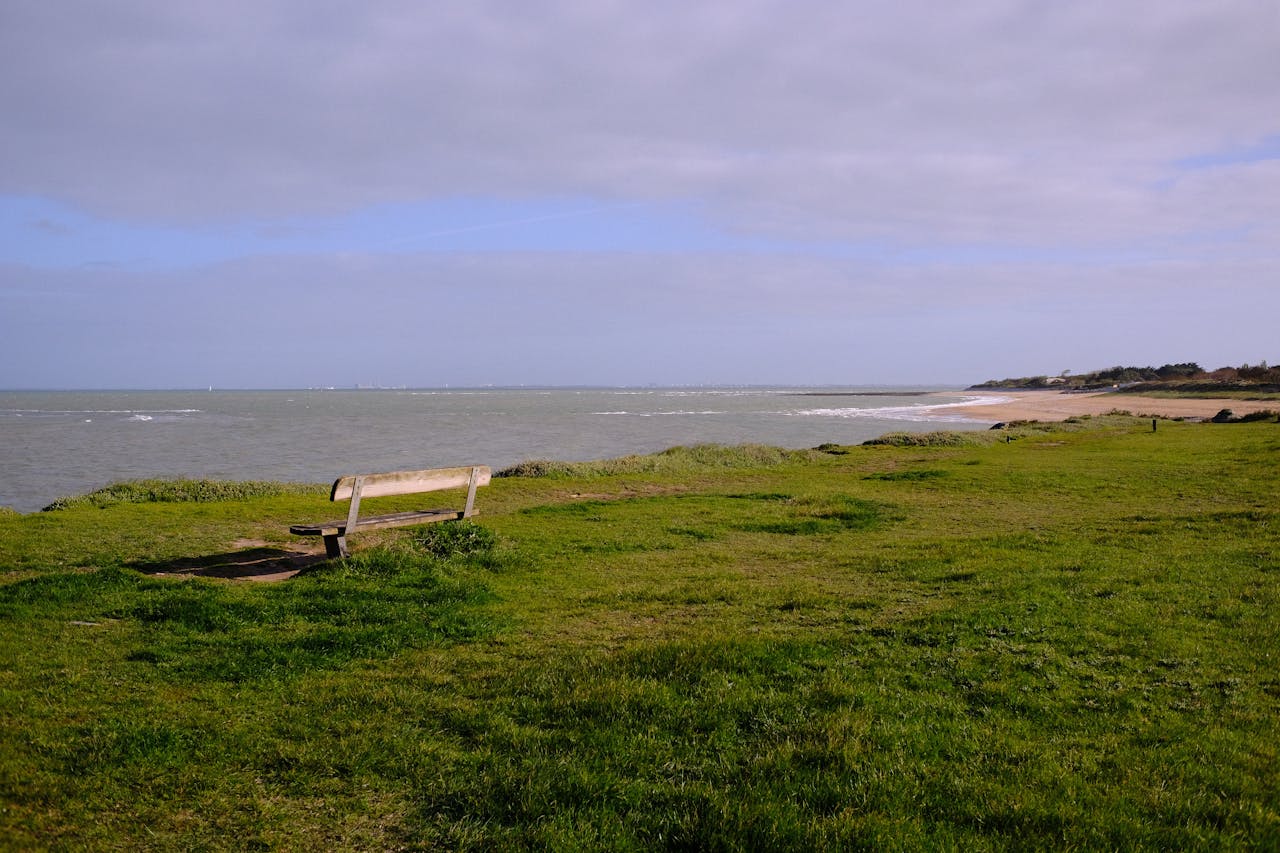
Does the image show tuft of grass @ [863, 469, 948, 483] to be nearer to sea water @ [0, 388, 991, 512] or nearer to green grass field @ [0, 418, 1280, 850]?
green grass field @ [0, 418, 1280, 850]

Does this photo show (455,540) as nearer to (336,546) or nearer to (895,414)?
(336,546)

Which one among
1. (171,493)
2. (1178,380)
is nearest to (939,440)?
(171,493)

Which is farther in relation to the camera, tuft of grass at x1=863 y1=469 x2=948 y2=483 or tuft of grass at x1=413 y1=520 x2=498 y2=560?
tuft of grass at x1=863 y1=469 x2=948 y2=483

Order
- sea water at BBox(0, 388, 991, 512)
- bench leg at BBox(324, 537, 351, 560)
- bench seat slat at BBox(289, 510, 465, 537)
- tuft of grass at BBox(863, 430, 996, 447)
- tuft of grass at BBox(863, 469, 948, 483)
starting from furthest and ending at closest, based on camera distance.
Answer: tuft of grass at BBox(863, 430, 996, 447)
sea water at BBox(0, 388, 991, 512)
tuft of grass at BBox(863, 469, 948, 483)
bench leg at BBox(324, 537, 351, 560)
bench seat slat at BBox(289, 510, 465, 537)

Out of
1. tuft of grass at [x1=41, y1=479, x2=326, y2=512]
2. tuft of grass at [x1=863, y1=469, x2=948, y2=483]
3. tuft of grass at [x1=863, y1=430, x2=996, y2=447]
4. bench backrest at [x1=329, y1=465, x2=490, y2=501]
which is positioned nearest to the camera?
bench backrest at [x1=329, y1=465, x2=490, y2=501]

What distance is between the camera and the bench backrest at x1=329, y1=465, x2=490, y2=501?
37.0ft

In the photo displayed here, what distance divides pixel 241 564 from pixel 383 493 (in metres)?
2.25

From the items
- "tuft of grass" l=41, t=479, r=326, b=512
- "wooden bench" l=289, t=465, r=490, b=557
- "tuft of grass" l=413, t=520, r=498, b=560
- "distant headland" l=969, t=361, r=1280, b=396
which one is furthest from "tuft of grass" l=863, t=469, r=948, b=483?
"distant headland" l=969, t=361, r=1280, b=396

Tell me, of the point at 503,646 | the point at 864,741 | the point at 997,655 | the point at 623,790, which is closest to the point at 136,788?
the point at 623,790

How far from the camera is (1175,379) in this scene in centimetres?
14075

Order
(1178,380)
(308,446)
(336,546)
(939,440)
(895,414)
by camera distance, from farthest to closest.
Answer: (1178,380), (895,414), (308,446), (939,440), (336,546)

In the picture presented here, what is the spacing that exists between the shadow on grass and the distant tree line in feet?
396

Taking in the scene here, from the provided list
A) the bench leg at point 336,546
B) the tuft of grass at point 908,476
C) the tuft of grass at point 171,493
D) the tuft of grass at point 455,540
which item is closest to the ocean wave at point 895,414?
the tuft of grass at point 908,476

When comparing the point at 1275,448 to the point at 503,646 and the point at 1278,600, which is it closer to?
the point at 1278,600
